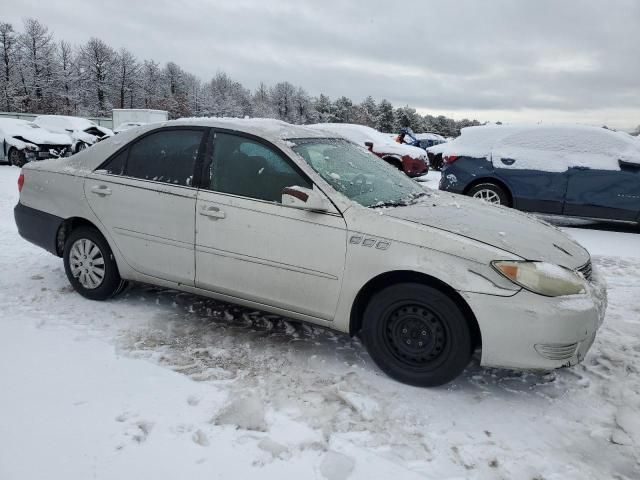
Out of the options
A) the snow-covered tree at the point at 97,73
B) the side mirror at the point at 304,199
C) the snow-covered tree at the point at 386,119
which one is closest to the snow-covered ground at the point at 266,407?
the side mirror at the point at 304,199

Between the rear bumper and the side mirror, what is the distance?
7.44ft

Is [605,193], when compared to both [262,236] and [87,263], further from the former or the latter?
[87,263]

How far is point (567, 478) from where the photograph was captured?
231 centimetres

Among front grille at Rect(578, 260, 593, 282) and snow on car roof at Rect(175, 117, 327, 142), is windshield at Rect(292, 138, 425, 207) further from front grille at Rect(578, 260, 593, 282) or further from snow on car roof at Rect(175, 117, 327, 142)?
front grille at Rect(578, 260, 593, 282)

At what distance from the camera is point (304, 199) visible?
3.05m

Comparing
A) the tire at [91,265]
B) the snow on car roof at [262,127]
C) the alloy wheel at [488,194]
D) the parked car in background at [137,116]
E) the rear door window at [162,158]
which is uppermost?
the parked car in background at [137,116]

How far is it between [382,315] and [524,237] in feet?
3.38

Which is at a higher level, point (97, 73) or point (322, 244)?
point (97, 73)

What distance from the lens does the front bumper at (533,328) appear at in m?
2.67

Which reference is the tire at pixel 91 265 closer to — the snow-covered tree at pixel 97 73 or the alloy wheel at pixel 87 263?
the alloy wheel at pixel 87 263

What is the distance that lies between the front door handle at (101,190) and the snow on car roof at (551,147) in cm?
610

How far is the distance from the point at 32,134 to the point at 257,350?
1439 cm

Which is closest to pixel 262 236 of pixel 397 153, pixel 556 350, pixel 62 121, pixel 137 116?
pixel 556 350

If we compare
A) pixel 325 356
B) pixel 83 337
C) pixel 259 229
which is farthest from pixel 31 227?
pixel 325 356
